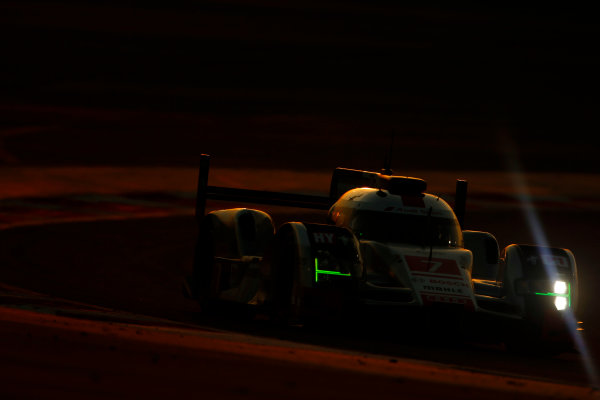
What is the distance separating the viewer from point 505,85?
51.1 m

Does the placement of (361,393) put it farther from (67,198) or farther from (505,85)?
(505,85)

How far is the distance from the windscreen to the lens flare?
43.9 inches

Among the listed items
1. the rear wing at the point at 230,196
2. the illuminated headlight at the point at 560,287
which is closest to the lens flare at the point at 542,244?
the illuminated headlight at the point at 560,287

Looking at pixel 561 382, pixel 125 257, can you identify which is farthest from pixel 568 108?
pixel 561 382

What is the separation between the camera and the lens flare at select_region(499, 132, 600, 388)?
11.4 meters

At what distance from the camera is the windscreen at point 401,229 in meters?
12.1

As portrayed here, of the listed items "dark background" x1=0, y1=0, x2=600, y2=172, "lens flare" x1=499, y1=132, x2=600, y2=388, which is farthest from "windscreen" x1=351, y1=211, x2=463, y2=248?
"dark background" x1=0, y1=0, x2=600, y2=172

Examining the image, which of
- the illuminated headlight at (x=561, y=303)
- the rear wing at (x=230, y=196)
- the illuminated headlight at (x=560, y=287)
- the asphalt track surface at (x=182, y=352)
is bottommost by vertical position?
the asphalt track surface at (x=182, y=352)

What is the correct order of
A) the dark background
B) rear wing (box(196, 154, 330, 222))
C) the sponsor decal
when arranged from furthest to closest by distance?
the dark background
rear wing (box(196, 154, 330, 222))
the sponsor decal

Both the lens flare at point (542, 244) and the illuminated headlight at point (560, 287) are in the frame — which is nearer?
the lens flare at point (542, 244)

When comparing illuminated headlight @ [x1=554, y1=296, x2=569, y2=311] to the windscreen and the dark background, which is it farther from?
the dark background

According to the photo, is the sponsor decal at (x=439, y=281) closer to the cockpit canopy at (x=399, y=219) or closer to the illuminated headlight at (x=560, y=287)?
the cockpit canopy at (x=399, y=219)

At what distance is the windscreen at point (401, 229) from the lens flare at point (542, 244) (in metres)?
1.11

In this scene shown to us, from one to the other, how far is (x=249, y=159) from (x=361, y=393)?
2553 centimetres
